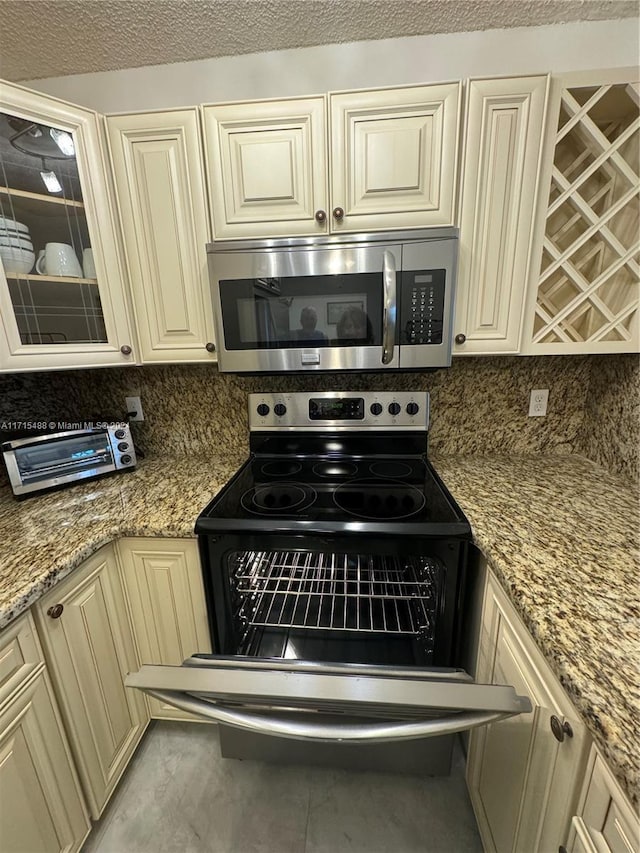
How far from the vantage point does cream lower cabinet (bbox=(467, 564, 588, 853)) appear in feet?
2.02

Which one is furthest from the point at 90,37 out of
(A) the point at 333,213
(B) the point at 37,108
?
(A) the point at 333,213

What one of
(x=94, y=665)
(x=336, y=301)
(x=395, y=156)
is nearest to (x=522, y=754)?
(x=94, y=665)

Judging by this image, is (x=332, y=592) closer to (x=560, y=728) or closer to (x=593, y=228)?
(x=560, y=728)

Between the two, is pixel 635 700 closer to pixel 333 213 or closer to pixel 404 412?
pixel 404 412

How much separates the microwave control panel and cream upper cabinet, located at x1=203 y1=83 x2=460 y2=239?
0.18 metres

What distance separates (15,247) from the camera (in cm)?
114

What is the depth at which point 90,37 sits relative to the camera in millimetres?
1267

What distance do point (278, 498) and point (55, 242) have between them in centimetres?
120

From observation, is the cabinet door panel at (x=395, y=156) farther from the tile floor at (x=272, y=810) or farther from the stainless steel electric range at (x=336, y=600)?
the tile floor at (x=272, y=810)

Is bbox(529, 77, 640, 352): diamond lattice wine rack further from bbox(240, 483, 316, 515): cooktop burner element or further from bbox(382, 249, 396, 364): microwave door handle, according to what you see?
bbox(240, 483, 316, 515): cooktop burner element

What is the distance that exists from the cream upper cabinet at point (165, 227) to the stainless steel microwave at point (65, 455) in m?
0.38

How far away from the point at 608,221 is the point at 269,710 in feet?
5.59

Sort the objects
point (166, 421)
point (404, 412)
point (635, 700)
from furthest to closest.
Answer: point (166, 421) < point (404, 412) < point (635, 700)

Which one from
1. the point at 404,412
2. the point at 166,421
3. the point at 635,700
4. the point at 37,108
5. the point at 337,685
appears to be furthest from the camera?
the point at 166,421
